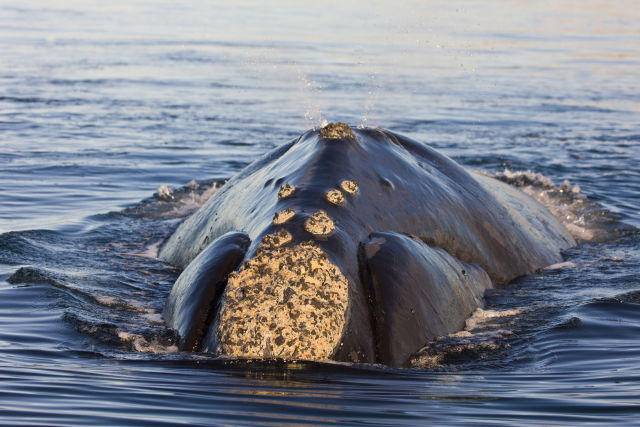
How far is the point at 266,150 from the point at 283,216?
33.4 feet

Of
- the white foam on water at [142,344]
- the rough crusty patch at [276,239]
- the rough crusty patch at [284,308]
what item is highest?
the rough crusty patch at [276,239]

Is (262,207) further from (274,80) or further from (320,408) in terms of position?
(274,80)

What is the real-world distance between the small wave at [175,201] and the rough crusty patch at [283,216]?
5.34 meters

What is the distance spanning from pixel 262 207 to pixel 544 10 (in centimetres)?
3430

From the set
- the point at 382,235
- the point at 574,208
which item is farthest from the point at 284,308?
the point at 574,208

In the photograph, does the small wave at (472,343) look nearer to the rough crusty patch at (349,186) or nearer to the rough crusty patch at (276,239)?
the rough crusty patch at (276,239)

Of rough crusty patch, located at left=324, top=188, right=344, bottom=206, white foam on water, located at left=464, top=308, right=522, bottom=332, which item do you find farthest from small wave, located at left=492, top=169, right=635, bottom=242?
rough crusty patch, located at left=324, top=188, right=344, bottom=206

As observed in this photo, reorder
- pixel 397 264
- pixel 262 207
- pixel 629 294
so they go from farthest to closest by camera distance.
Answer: pixel 629 294
pixel 262 207
pixel 397 264

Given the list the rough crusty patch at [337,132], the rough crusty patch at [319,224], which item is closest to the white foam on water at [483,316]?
the rough crusty patch at [319,224]

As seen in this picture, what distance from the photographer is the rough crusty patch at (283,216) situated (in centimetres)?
661

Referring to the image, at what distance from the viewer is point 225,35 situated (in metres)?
31.4

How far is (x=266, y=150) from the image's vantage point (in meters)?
16.8

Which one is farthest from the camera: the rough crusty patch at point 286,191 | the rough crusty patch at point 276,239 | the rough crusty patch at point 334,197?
the rough crusty patch at point 286,191

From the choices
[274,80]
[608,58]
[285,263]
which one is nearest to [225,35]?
[274,80]
